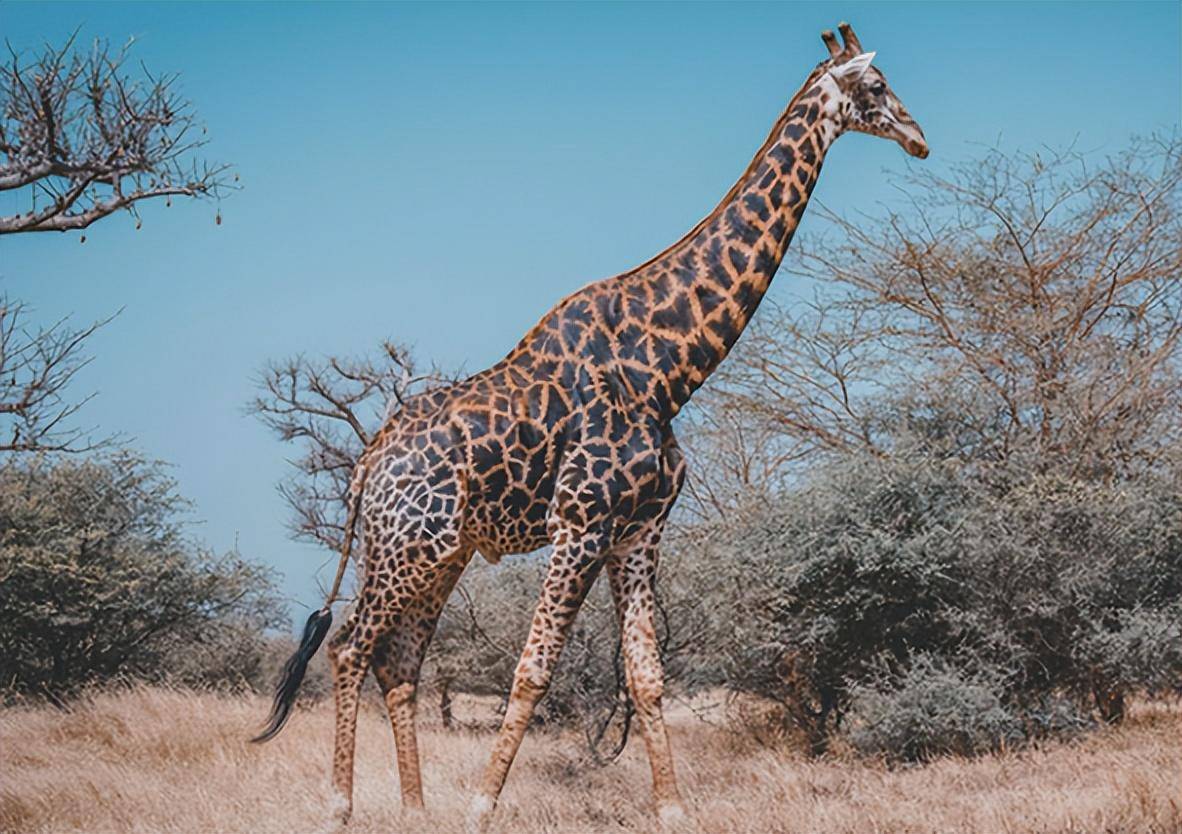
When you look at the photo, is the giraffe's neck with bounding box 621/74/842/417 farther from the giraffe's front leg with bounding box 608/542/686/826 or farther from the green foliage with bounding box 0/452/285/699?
the green foliage with bounding box 0/452/285/699

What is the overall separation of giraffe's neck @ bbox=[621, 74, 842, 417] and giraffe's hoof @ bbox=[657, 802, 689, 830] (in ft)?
7.31

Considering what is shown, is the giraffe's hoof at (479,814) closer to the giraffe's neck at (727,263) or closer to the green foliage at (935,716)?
the giraffe's neck at (727,263)

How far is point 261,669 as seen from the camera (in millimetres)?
18000

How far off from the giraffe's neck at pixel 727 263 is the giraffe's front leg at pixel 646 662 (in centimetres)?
94

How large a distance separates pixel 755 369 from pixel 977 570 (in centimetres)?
563

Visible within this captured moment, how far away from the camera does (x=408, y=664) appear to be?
25.0 feet

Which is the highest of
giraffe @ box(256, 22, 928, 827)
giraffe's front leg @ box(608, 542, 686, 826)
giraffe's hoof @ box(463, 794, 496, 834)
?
giraffe @ box(256, 22, 928, 827)

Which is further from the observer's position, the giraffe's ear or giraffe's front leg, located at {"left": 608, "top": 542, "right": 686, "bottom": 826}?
the giraffe's ear

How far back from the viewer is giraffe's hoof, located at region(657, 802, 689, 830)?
6.62m

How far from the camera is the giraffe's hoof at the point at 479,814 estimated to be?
21.5 ft

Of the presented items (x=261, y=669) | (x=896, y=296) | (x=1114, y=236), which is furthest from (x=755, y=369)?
(x=261, y=669)

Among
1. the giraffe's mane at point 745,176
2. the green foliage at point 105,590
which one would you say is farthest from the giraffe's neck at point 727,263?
the green foliage at point 105,590

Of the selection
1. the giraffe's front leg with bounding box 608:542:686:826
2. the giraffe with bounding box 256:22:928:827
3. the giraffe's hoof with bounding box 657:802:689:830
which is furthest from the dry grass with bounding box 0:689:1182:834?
the giraffe with bounding box 256:22:928:827

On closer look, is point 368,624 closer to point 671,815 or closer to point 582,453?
point 582,453
